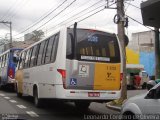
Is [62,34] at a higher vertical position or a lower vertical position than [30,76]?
higher

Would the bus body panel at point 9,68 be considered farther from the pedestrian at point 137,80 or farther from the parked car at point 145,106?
the parked car at point 145,106

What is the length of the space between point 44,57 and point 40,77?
31.5 inches

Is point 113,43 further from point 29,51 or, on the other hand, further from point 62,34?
point 29,51

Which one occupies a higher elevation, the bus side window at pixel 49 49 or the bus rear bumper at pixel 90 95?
the bus side window at pixel 49 49

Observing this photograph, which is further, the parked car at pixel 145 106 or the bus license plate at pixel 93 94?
the bus license plate at pixel 93 94

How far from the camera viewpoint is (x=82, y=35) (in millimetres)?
13398

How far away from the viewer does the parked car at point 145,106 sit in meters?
7.88

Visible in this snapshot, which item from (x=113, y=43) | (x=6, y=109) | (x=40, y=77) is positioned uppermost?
(x=113, y=43)

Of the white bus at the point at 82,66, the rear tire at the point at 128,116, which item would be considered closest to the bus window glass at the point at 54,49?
the white bus at the point at 82,66

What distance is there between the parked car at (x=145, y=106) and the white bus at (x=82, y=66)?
4100 mm

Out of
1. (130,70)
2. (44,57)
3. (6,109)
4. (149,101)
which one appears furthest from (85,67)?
(130,70)

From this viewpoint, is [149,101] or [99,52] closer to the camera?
[149,101]

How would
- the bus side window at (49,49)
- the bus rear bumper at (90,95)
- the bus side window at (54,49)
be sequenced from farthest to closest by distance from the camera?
the bus side window at (49,49) → the bus side window at (54,49) → the bus rear bumper at (90,95)

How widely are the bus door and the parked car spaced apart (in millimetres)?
4117
